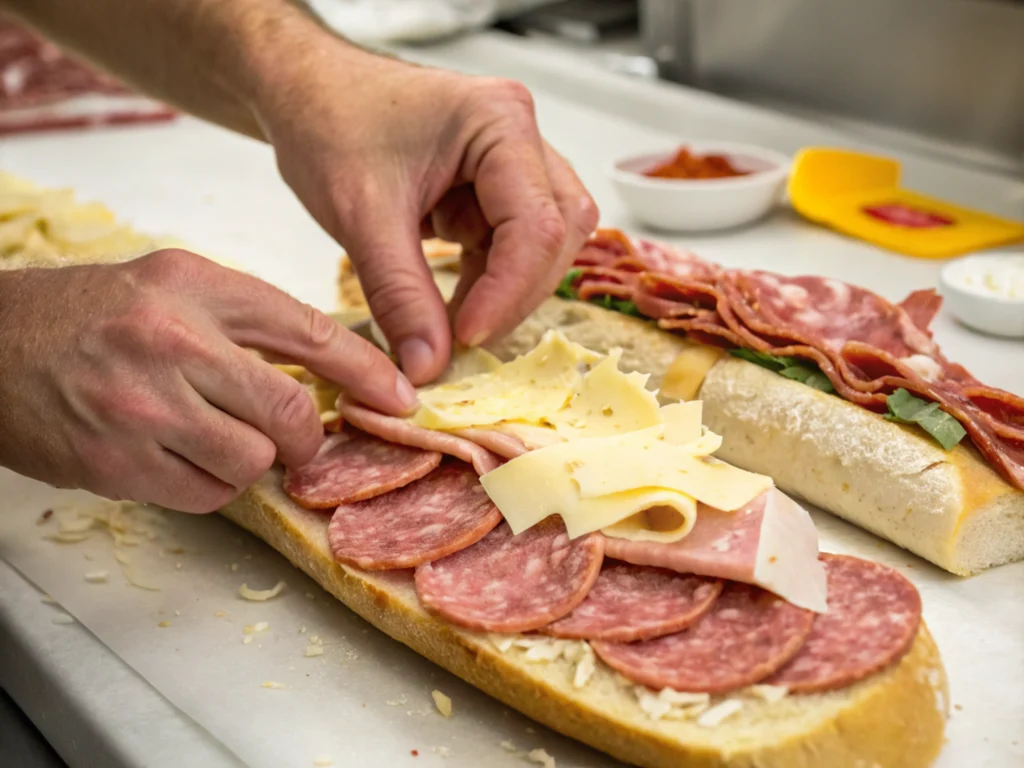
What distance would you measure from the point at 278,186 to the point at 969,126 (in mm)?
2663

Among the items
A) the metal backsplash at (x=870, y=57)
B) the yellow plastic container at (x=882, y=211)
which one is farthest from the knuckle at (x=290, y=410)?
the metal backsplash at (x=870, y=57)

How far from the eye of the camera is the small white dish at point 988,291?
295 centimetres

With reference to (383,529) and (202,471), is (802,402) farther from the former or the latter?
(202,471)

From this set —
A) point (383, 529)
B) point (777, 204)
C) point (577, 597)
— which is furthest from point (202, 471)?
point (777, 204)

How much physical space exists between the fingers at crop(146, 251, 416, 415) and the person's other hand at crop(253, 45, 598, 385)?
0.20 metres

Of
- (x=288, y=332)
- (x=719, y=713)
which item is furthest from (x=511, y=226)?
(x=719, y=713)

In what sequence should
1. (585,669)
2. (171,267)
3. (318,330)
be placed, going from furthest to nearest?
(318,330)
(171,267)
(585,669)

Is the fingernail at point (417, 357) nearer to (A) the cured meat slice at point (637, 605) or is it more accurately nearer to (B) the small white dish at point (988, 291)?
(A) the cured meat slice at point (637, 605)

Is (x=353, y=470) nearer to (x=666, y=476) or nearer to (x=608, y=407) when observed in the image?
(x=608, y=407)

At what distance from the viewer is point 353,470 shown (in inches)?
87.7

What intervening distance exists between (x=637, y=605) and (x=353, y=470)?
705mm

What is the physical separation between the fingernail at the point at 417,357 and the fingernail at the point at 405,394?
129 millimetres

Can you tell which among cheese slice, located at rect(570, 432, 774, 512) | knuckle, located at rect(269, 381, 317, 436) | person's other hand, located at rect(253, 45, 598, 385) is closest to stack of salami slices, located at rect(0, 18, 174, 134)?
person's other hand, located at rect(253, 45, 598, 385)

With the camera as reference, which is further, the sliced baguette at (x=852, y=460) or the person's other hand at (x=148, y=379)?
the sliced baguette at (x=852, y=460)
